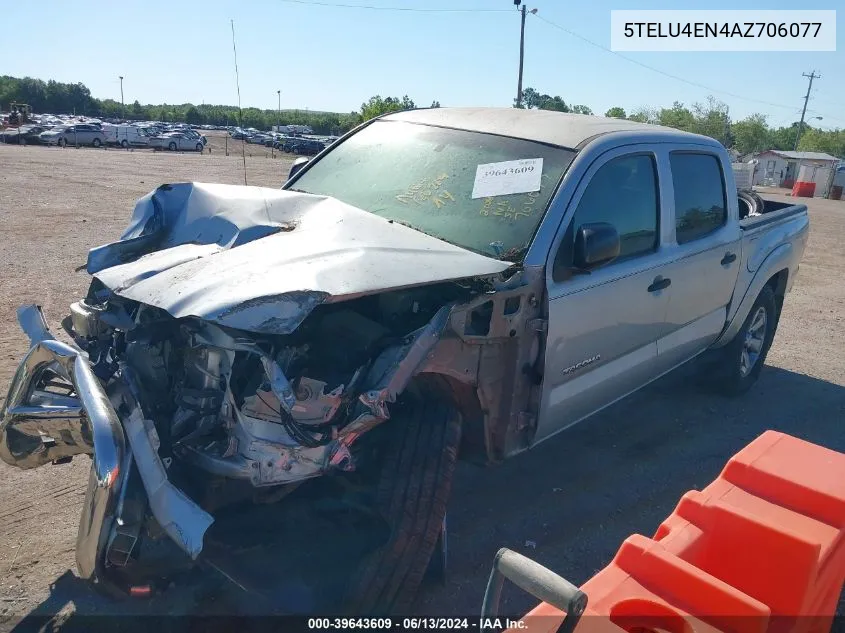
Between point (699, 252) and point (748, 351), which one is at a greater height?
point (699, 252)

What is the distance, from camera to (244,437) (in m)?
2.37

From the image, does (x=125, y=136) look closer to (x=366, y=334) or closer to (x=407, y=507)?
(x=366, y=334)

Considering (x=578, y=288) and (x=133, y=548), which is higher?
(x=578, y=288)

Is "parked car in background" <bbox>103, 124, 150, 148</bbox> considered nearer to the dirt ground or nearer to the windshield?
the dirt ground

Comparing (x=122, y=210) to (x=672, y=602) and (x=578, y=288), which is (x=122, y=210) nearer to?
(x=578, y=288)

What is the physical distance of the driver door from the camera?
3.22 m

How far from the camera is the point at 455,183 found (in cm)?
359

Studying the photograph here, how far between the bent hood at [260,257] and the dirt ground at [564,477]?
3.64 feet

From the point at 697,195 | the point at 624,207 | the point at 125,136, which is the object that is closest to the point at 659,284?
the point at 624,207

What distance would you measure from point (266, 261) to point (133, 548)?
1.13 meters

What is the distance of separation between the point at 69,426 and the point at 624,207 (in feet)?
9.41

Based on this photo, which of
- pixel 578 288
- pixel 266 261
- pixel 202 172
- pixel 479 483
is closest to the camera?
pixel 266 261

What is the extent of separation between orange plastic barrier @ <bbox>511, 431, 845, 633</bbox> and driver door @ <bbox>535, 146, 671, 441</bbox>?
96 cm

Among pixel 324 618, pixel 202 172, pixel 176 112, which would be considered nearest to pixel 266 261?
pixel 324 618
